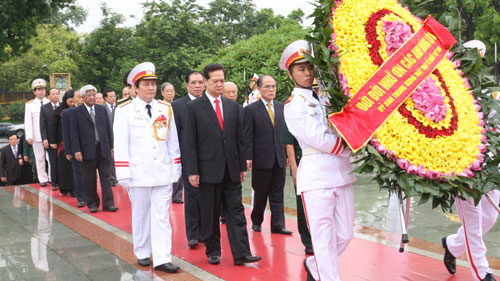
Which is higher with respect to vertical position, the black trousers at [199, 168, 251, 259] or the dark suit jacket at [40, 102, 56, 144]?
the dark suit jacket at [40, 102, 56, 144]

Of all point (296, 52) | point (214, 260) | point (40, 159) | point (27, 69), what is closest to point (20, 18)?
point (40, 159)

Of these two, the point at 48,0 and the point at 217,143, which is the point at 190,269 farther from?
the point at 48,0

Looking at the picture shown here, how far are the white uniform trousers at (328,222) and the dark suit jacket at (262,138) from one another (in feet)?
8.23

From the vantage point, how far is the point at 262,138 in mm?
6836

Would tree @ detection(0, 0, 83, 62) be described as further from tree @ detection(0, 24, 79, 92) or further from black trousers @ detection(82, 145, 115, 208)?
tree @ detection(0, 24, 79, 92)

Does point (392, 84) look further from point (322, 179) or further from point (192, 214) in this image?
point (192, 214)

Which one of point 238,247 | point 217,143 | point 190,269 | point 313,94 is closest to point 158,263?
point 190,269

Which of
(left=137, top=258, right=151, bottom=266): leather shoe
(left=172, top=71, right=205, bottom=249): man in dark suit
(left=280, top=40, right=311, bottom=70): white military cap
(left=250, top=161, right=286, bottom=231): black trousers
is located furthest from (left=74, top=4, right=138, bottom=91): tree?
(left=280, top=40, right=311, bottom=70): white military cap

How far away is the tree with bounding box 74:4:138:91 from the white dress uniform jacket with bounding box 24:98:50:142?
16.2 metres

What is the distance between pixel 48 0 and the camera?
2008cm

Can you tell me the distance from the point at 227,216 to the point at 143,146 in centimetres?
115

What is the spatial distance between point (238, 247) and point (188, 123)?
1.39 metres

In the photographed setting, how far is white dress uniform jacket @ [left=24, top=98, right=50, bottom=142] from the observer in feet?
37.1

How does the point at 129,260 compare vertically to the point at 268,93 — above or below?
below
